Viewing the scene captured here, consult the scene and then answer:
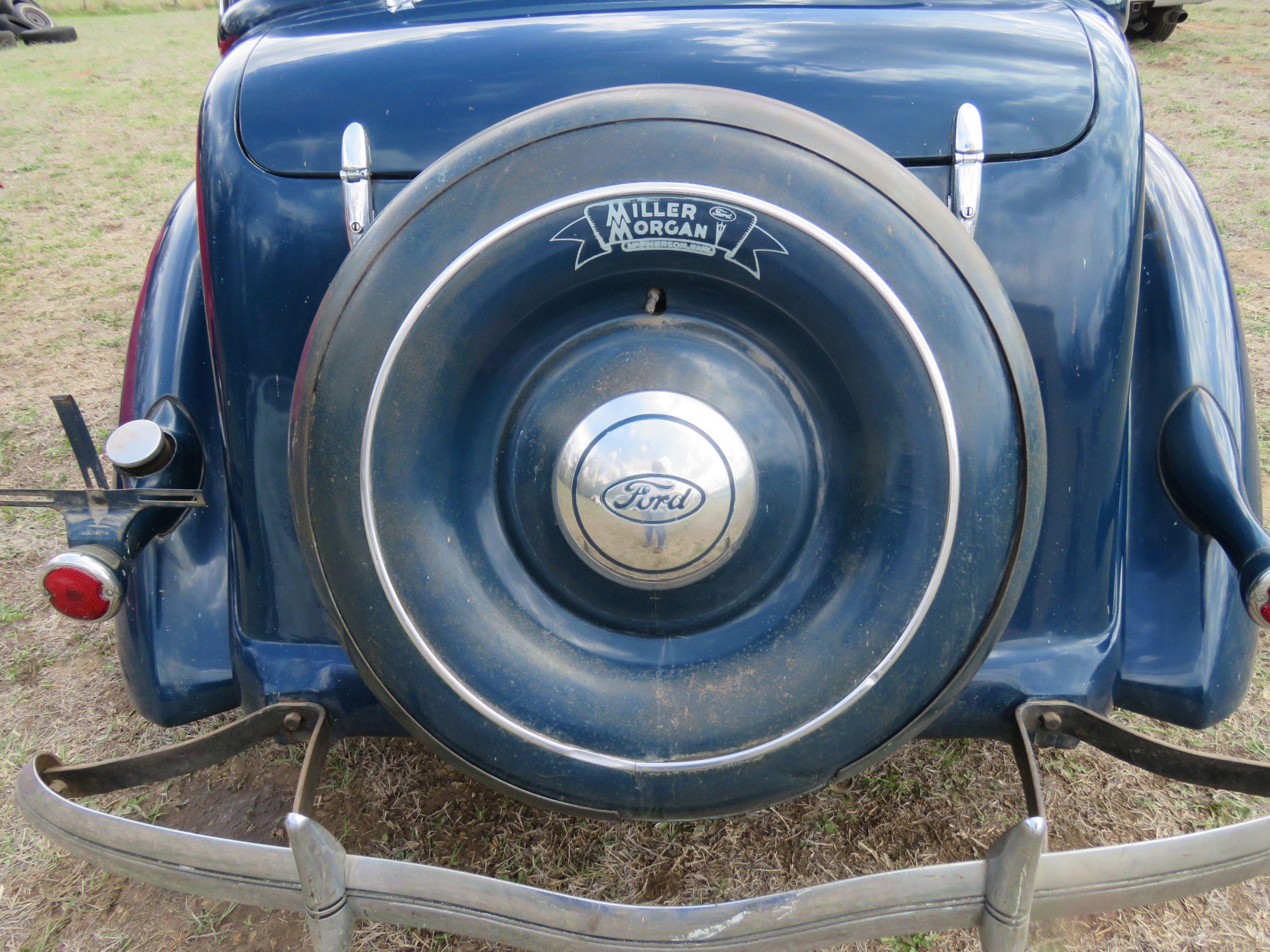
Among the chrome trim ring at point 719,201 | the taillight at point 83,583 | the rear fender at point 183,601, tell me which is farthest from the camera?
the rear fender at point 183,601

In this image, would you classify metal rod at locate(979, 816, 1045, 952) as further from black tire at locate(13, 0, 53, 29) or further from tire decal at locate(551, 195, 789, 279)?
black tire at locate(13, 0, 53, 29)

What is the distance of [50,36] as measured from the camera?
11336mm

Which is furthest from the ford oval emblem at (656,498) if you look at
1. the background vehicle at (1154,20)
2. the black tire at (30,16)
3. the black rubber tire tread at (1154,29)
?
the black tire at (30,16)

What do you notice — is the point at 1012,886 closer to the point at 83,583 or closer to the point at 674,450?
the point at 674,450

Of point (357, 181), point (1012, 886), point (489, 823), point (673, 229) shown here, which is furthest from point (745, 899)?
point (357, 181)

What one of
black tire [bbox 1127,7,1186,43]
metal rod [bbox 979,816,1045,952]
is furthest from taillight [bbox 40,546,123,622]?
black tire [bbox 1127,7,1186,43]

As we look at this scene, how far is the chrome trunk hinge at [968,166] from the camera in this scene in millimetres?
1521

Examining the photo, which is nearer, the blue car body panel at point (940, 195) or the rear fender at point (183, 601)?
the blue car body panel at point (940, 195)

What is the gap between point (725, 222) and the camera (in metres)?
1.21

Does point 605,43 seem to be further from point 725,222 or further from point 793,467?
point 793,467

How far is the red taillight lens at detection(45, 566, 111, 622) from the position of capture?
1467 millimetres

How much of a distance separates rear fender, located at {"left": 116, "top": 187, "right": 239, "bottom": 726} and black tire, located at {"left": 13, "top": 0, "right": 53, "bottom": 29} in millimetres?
12493

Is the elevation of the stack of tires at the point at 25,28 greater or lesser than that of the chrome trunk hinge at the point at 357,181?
lesser

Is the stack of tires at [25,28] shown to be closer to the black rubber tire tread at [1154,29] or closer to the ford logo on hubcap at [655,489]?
the black rubber tire tread at [1154,29]
